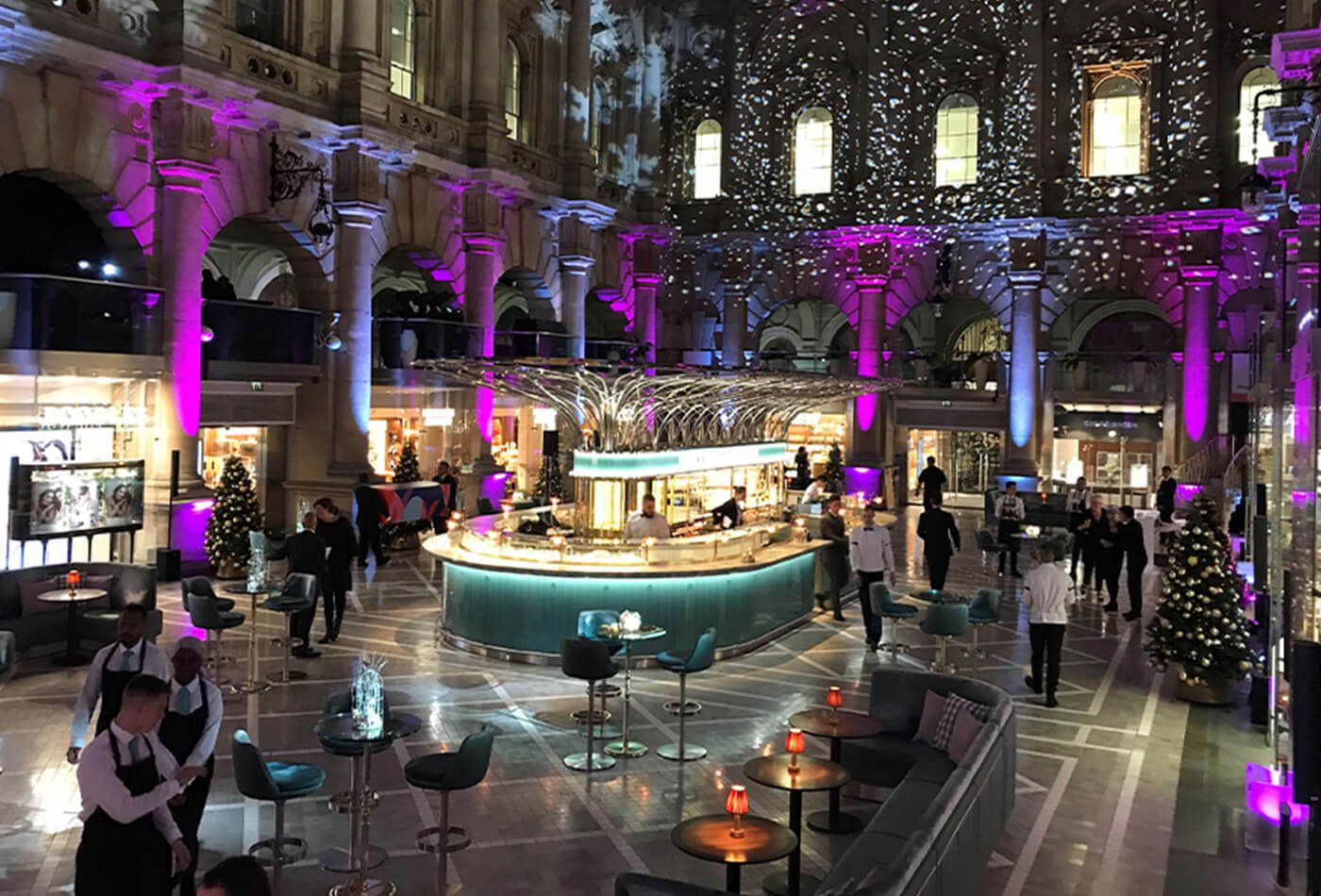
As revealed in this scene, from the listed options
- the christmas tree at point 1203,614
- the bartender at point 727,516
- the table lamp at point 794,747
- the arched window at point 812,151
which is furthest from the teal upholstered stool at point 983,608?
the arched window at point 812,151

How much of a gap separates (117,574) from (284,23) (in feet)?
35.5

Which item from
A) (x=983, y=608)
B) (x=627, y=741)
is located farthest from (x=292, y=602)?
(x=983, y=608)

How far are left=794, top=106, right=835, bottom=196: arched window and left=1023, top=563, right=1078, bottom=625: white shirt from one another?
21.1 m

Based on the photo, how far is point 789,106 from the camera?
30328 mm

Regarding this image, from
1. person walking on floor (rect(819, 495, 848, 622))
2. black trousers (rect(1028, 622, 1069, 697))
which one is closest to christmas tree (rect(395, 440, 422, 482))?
person walking on floor (rect(819, 495, 848, 622))

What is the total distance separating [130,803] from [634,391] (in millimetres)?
8955

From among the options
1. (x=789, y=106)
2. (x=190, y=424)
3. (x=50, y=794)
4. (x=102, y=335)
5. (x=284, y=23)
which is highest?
(x=789, y=106)

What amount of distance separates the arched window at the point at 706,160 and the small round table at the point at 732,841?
26.9 m

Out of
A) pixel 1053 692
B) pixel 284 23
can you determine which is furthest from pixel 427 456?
pixel 1053 692

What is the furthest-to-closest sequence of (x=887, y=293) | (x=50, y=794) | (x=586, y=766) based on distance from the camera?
1. (x=887, y=293)
2. (x=586, y=766)
3. (x=50, y=794)

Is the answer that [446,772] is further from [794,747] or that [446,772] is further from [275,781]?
[794,747]

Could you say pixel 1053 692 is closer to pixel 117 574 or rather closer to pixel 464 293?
pixel 117 574

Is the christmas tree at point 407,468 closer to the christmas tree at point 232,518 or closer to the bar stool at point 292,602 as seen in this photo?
the christmas tree at point 232,518

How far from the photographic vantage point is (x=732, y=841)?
5.42 metres
